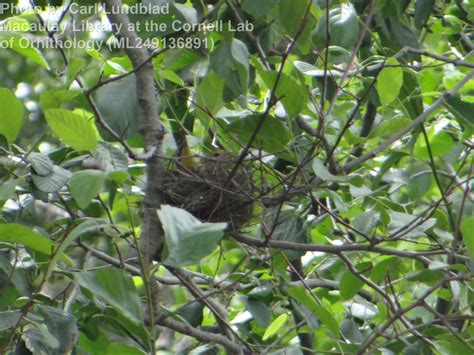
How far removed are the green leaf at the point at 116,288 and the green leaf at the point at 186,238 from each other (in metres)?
0.14

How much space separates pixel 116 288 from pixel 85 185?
0.15 m

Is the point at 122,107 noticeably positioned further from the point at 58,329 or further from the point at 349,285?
the point at 349,285

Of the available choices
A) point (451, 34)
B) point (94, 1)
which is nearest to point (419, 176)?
point (451, 34)

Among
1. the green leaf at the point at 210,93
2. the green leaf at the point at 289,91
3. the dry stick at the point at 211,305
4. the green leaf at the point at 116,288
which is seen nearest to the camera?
the green leaf at the point at 116,288

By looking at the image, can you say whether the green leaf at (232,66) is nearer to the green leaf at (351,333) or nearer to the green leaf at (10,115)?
the green leaf at (10,115)

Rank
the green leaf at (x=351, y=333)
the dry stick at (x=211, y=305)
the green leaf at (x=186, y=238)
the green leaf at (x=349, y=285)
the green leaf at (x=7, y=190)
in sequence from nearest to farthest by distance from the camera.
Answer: the green leaf at (x=186, y=238)
the green leaf at (x=7, y=190)
the dry stick at (x=211, y=305)
the green leaf at (x=349, y=285)
the green leaf at (x=351, y=333)

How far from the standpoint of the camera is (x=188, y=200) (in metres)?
1.58

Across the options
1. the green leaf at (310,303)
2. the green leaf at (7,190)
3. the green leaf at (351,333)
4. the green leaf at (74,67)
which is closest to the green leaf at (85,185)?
the green leaf at (7,190)

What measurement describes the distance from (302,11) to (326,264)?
897mm

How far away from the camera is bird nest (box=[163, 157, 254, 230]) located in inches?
61.9

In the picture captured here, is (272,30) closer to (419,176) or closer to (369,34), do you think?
(369,34)

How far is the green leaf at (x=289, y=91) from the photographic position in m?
1.40

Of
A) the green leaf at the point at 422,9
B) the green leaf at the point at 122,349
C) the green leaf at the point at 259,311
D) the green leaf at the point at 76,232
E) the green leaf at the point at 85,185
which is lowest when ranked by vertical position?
the green leaf at the point at 259,311

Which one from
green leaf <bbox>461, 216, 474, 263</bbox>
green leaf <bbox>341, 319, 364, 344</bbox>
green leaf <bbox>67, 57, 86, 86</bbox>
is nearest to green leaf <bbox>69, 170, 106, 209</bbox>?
green leaf <bbox>67, 57, 86, 86</bbox>
